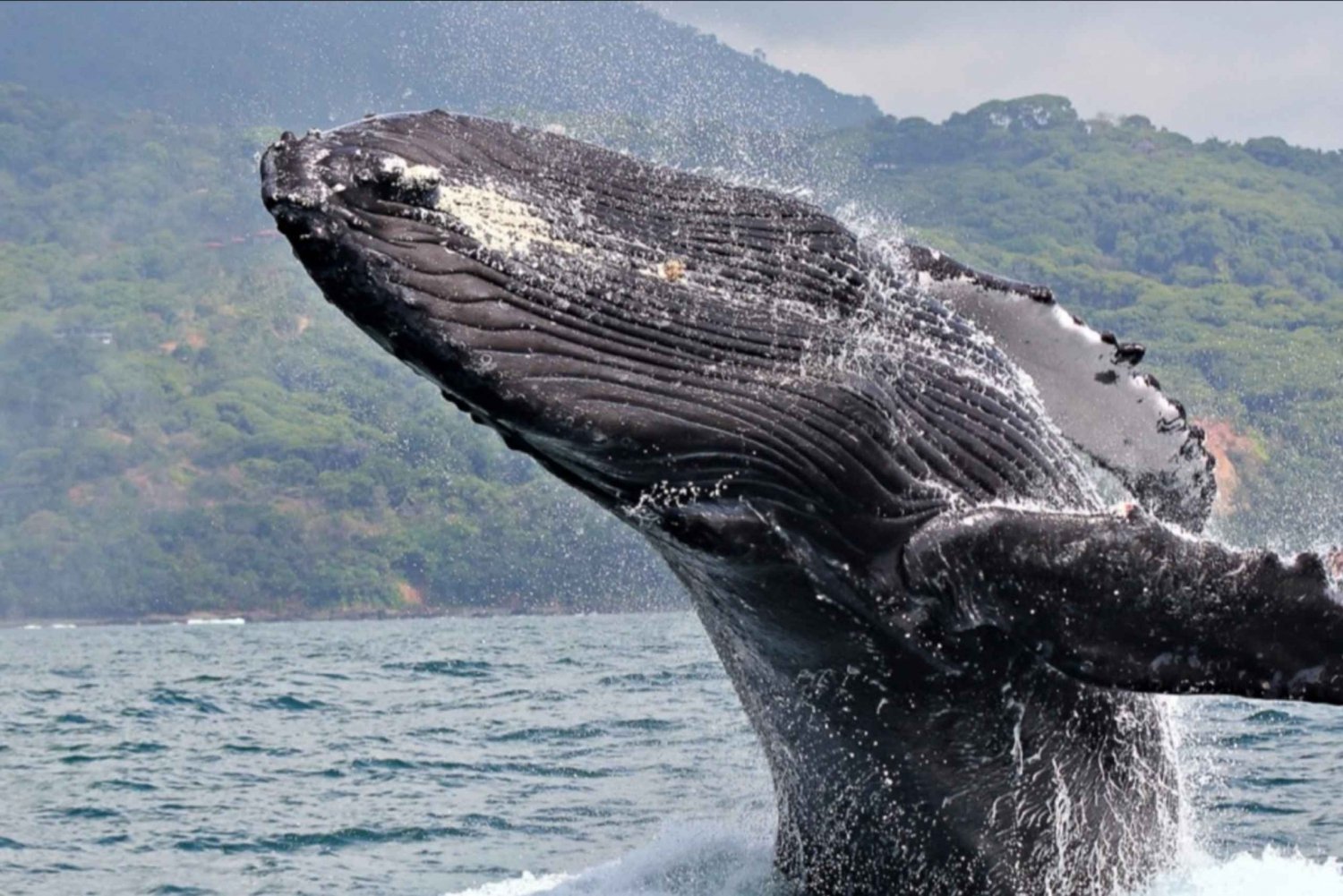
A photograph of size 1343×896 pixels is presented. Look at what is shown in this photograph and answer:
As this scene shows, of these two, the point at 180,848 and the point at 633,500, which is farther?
the point at 180,848

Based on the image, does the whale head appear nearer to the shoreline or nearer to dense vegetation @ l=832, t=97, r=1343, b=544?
dense vegetation @ l=832, t=97, r=1343, b=544

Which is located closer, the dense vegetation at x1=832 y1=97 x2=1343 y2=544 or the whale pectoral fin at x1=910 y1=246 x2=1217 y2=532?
the whale pectoral fin at x1=910 y1=246 x2=1217 y2=532

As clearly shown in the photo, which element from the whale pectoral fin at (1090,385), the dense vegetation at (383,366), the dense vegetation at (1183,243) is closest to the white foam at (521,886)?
the whale pectoral fin at (1090,385)

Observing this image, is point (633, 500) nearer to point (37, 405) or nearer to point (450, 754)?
point (450, 754)

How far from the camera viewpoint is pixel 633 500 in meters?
4.92

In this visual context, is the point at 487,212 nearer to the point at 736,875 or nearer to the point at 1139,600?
the point at 1139,600

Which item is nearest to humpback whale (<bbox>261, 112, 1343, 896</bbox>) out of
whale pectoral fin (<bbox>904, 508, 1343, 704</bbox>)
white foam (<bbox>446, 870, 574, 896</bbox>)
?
whale pectoral fin (<bbox>904, 508, 1343, 704</bbox>)

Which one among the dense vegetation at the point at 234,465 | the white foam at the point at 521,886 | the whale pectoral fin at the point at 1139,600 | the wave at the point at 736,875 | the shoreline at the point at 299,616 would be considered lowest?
the shoreline at the point at 299,616

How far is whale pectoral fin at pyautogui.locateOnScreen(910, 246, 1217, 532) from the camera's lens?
6.64m

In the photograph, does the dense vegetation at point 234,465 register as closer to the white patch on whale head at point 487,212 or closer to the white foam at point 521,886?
the white foam at point 521,886

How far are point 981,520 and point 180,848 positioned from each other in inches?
301

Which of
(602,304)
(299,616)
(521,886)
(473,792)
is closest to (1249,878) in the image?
(521,886)

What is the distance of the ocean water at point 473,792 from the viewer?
740cm

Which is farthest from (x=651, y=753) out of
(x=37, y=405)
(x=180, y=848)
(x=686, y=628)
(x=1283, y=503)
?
(x=37, y=405)
